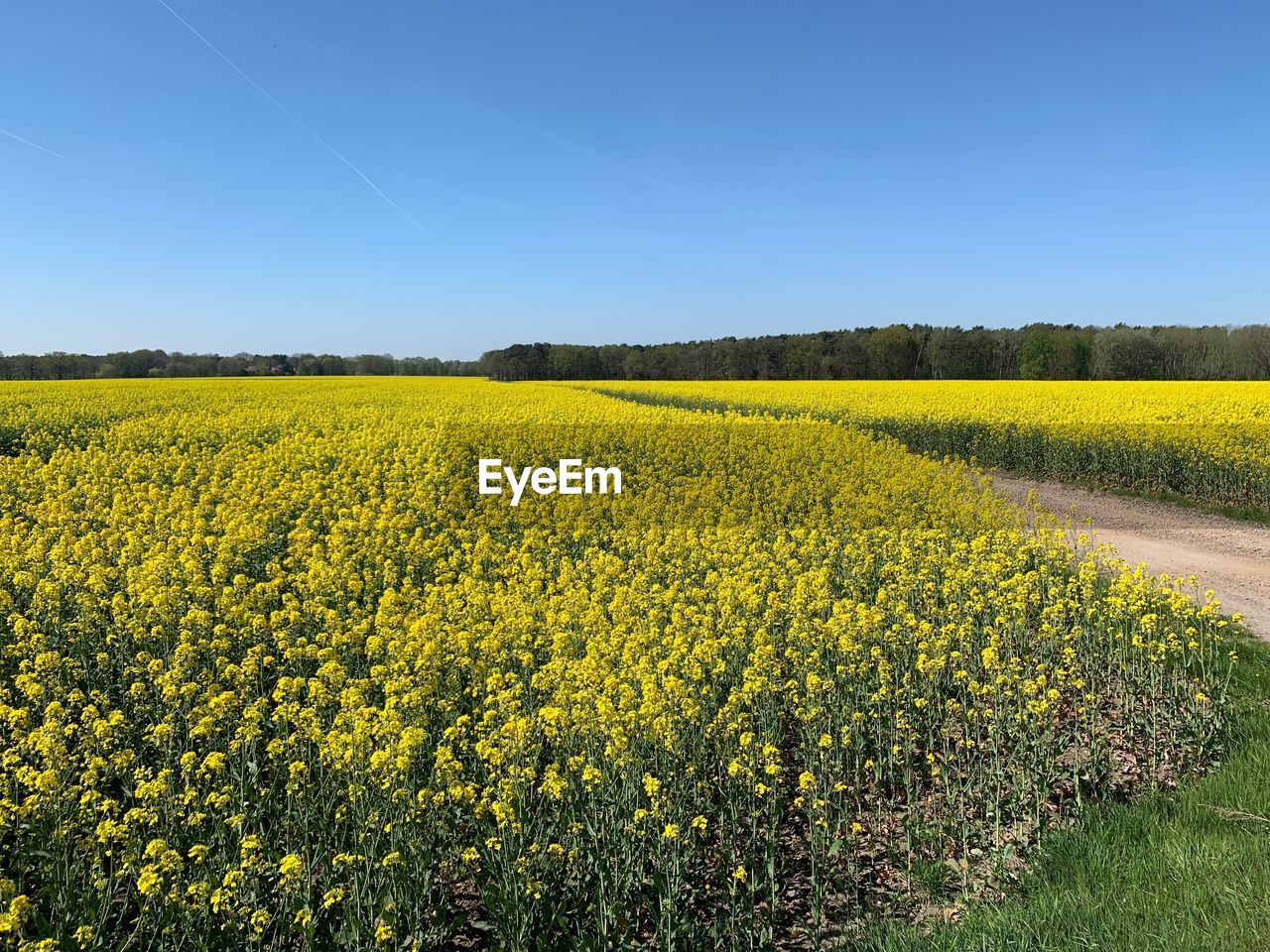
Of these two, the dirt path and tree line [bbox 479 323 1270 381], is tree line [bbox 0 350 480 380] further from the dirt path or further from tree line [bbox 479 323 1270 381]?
the dirt path

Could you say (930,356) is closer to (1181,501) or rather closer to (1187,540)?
(1181,501)

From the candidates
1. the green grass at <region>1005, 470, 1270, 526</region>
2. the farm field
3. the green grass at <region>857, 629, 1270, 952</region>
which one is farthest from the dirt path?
the green grass at <region>857, 629, 1270, 952</region>

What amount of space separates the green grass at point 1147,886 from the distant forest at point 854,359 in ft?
269

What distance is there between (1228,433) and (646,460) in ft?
52.3

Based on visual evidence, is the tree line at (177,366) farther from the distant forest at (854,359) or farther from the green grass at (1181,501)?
the green grass at (1181,501)

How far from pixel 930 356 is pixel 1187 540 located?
244 ft

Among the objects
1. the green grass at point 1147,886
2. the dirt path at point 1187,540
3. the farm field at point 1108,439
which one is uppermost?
the farm field at point 1108,439

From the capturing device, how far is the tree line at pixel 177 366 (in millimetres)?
77875

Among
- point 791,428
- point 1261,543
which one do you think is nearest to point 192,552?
point 791,428

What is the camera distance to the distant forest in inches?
2842

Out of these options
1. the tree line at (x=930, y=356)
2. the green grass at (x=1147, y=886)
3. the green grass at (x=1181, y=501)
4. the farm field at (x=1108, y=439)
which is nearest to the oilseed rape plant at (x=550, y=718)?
the green grass at (x=1147, y=886)

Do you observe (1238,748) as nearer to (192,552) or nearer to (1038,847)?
(1038,847)

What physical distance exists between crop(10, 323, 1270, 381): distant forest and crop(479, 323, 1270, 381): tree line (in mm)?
114

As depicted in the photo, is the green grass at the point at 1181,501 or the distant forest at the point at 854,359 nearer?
the green grass at the point at 1181,501
